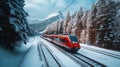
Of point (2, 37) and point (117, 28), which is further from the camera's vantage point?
point (117, 28)

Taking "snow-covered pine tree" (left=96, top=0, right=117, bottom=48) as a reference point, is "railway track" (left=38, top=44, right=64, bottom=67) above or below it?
below

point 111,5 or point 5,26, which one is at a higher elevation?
point 111,5

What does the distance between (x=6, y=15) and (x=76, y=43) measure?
1061 centimetres

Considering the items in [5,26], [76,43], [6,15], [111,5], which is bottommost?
[76,43]

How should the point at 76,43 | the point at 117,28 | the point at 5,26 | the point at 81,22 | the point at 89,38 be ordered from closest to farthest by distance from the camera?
the point at 5,26, the point at 76,43, the point at 117,28, the point at 89,38, the point at 81,22

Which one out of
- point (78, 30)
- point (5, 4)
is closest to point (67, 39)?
point (5, 4)

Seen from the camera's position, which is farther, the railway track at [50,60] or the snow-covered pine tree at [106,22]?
the snow-covered pine tree at [106,22]

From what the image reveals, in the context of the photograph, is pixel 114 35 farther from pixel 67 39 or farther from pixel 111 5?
pixel 67 39

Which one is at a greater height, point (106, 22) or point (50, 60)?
point (106, 22)

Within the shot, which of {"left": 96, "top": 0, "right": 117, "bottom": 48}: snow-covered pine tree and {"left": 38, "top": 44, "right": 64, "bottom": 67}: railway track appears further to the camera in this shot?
{"left": 96, "top": 0, "right": 117, "bottom": 48}: snow-covered pine tree

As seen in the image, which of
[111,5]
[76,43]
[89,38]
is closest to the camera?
[76,43]

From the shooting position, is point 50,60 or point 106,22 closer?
point 50,60

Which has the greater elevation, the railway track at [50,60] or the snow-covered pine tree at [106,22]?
the snow-covered pine tree at [106,22]

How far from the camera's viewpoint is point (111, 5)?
2628cm
